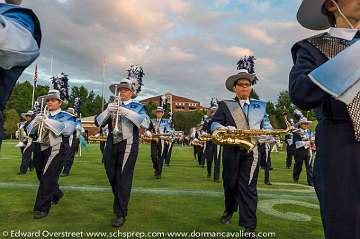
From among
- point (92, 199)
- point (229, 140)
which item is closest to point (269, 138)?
point (229, 140)

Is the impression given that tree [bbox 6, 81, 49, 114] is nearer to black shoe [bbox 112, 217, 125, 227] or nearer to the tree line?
the tree line

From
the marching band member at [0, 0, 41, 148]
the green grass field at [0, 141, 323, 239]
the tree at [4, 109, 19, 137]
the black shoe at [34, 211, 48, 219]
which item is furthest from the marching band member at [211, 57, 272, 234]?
the tree at [4, 109, 19, 137]

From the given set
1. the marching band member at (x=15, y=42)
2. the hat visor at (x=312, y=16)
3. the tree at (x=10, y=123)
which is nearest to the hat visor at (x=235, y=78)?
the hat visor at (x=312, y=16)

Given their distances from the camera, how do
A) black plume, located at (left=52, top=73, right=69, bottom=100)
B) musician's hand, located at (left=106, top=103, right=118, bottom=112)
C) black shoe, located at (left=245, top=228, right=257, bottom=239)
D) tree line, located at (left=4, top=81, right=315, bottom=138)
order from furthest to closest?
tree line, located at (left=4, top=81, right=315, bottom=138) < black plume, located at (left=52, top=73, right=69, bottom=100) < musician's hand, located at (left=106, top=103, right=118, bottom=112) < black shoe, located at (left=245, top=228, right=257, bottom=239)

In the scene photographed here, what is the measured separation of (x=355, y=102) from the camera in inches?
82.0

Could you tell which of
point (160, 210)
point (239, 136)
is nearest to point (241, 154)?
point (239, 136)

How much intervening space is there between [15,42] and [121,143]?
15.7 ft

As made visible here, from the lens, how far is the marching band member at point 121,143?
668 centimetres

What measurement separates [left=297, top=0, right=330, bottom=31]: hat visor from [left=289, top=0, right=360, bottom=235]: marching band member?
0.24ft

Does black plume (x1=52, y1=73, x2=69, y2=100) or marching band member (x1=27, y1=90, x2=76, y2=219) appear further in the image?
black plume (x1=52, y1=73, x2=69, y2=100)

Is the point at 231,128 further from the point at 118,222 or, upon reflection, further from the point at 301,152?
the point at 301,152

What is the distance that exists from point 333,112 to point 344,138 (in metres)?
0.14

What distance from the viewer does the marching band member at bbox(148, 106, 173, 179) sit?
14.0 meters

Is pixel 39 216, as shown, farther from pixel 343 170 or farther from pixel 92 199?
pixel 343 170
